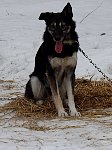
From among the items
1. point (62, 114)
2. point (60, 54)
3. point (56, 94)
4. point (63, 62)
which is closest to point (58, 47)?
point (60, 54)

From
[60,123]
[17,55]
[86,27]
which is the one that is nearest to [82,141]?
[60,123]

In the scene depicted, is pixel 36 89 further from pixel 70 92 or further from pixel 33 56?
pixel 33 56

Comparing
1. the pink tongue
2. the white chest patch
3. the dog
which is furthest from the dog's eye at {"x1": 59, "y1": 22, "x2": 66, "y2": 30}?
the white chest patch

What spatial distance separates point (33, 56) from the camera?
1002 centimetres

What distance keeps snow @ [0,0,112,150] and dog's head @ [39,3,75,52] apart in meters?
1.04

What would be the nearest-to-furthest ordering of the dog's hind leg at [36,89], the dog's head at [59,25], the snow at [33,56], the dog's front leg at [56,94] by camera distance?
the snow at [33,56] < the dog's head at [59,25] < the dog's front leg at [56,94] < the dog's hind leg at [36,89]

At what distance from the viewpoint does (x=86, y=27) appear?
45.2 ft

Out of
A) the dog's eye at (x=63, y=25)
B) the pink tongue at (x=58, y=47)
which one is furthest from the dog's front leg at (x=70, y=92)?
the dog's eye at (x=63, y=25)

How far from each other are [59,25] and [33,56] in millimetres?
4363

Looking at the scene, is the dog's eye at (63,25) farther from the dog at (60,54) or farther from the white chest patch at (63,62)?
the white chest patch at (63,62)

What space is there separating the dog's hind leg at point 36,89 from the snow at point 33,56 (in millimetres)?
489

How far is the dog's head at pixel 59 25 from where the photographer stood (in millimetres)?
5691

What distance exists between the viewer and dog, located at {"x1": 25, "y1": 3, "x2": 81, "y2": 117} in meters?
5.76

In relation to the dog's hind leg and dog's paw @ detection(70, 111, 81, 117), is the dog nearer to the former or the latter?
dog's paw @ detection(70, 111, 81, 117)
